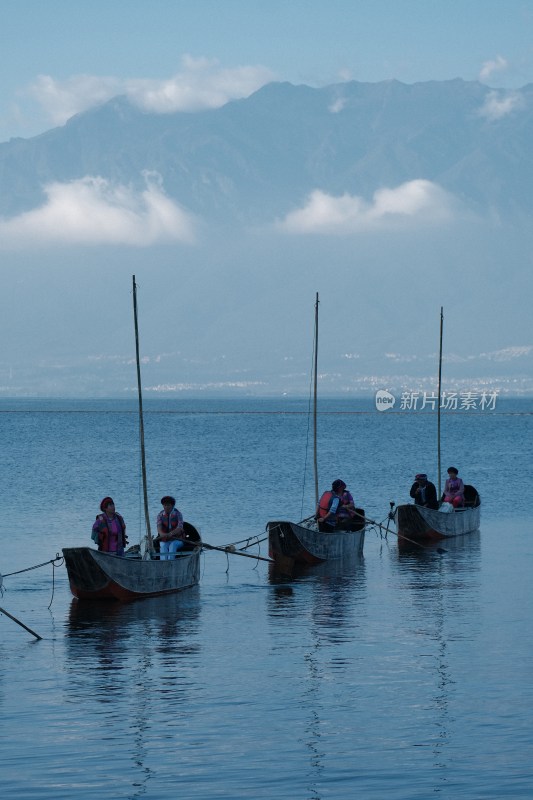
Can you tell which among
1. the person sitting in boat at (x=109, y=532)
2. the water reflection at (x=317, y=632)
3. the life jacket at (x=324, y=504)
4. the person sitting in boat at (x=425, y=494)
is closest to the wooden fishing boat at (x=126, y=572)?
the person sitting in boat at (x=109, y=532)

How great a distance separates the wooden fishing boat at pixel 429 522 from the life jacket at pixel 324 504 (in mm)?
5495

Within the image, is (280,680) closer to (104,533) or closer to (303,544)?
(104,533)

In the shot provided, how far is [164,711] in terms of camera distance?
70.0ft

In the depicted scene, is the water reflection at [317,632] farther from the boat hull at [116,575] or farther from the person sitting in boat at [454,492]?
the person sitting in boat at [454,492]

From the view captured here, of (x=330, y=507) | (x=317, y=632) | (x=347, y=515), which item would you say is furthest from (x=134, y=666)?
(x=347, y=515)

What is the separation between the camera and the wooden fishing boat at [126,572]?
30672mm

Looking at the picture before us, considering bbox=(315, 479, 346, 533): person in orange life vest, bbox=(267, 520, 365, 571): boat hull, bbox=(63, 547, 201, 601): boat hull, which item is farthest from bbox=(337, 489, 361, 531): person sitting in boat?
bbox=(63, 547, 201, 601): boat hull

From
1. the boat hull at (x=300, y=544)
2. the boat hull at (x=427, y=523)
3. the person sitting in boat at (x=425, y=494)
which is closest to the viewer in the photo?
the boat hull at (x=300, y=544)

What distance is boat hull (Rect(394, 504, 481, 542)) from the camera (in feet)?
153

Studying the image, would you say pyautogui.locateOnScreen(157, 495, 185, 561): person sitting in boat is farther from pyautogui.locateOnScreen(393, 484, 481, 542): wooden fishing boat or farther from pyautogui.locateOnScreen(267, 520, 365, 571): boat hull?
pyautogui.locateOnScreen(393, 484, 481, 542): wooden fishing boat

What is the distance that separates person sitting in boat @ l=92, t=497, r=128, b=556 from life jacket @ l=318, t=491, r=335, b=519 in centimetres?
1006

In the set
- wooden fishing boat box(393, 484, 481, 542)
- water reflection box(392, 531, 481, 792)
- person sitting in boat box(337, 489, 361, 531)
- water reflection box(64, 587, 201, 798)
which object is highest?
person sitting in boat box(337, 489, 361, 531)

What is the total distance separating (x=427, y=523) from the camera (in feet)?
155

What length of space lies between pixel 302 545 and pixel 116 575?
8842mm
